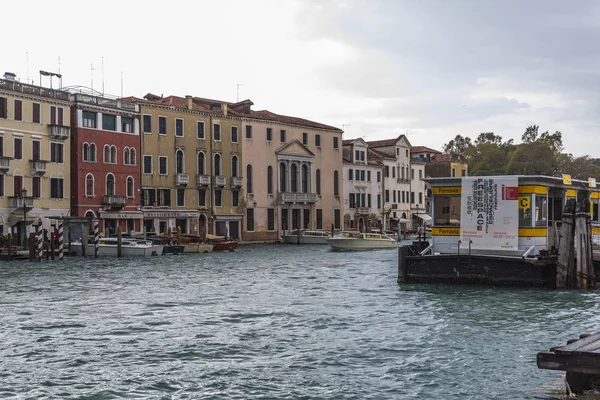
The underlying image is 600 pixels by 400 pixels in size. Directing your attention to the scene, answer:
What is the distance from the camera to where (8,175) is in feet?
125

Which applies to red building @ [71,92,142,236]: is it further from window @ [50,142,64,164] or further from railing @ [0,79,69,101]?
railing @ [0,79,69,101]

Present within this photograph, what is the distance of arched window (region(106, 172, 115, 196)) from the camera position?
43438 millimetres

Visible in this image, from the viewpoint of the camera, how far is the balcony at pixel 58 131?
40125 mm

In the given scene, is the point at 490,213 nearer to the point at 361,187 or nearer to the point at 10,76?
the point at 10,76

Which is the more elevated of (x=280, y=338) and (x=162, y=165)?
(x=162, y=165)

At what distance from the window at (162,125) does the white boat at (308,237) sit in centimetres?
1188

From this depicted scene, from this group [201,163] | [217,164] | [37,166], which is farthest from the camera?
[217,164]

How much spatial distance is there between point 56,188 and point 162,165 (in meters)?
8.18

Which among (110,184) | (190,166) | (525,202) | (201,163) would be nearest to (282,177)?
(201,163)

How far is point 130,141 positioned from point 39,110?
6515mm

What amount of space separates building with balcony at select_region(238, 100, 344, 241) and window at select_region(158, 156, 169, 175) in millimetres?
7242

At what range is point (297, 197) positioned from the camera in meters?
56.2

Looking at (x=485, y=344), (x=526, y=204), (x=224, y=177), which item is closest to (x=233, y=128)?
(x=224, y=177)

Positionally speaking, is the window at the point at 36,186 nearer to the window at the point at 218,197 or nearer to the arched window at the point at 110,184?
the arched window at the point at 110,184
